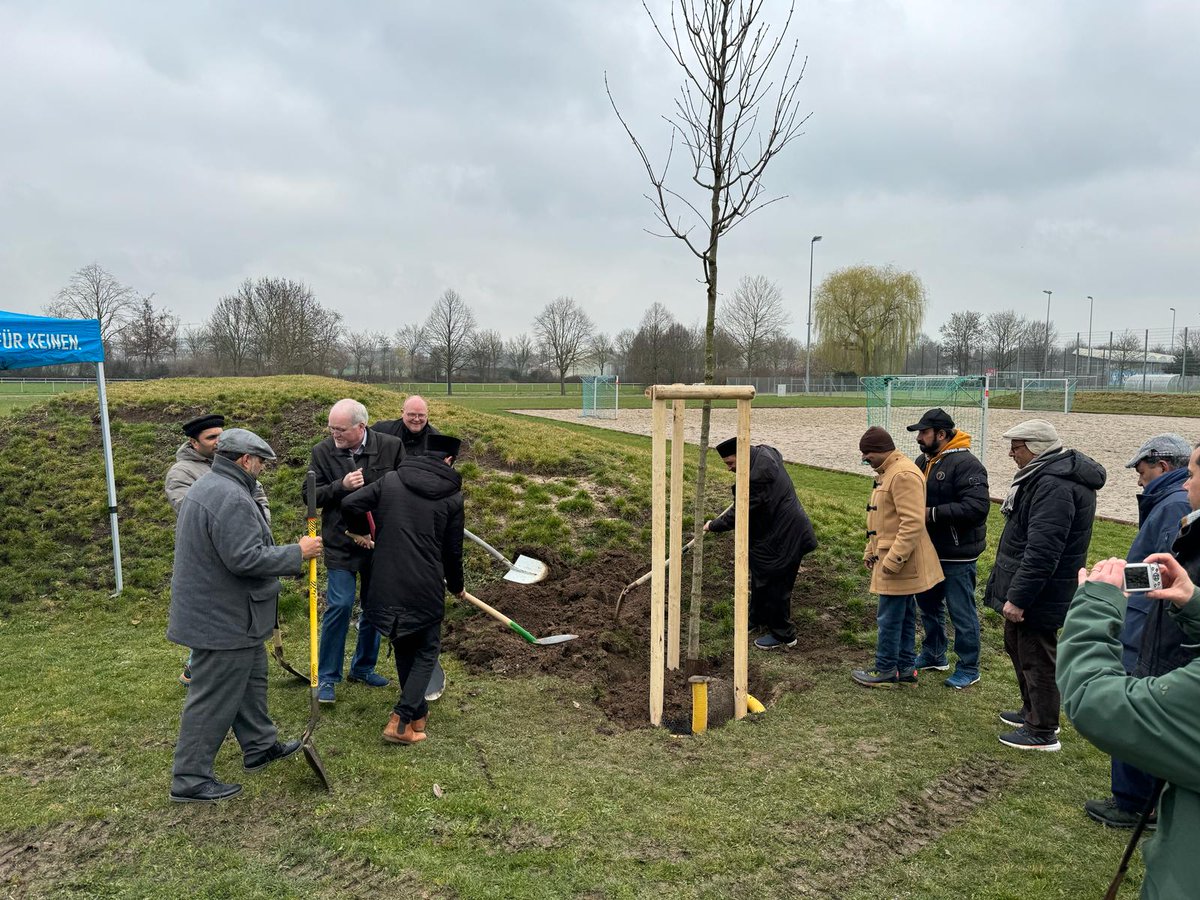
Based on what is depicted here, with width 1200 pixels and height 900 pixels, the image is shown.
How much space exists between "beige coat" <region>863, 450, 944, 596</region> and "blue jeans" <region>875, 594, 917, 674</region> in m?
0.15

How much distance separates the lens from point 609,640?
6523 millimetres

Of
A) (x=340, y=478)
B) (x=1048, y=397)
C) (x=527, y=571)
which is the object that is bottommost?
(x=527, y=571)

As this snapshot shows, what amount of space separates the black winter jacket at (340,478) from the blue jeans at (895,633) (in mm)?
3739

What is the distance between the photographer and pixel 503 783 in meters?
4.30

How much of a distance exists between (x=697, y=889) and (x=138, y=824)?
9.20 ft

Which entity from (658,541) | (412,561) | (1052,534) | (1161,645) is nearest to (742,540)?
(658,541)

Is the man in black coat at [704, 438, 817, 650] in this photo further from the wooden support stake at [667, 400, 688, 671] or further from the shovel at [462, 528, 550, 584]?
the shovel at [462, 528, 550, 584]

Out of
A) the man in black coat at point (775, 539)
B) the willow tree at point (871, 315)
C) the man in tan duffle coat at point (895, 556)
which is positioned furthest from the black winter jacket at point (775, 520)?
the willow tree at point (871, 315)

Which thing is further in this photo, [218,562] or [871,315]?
[871,315]

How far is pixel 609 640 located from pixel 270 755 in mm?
2849

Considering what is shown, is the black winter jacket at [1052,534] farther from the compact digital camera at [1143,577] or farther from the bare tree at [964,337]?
the bare tree at [964,337]

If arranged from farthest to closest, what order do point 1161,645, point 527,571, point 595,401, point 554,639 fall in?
1. point 595,401
2. point 527,571
3. point 554,639
4. point 1161,645

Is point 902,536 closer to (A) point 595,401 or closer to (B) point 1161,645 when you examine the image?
(B) point 1161,645

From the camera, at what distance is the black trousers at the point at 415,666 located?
4738 mm
